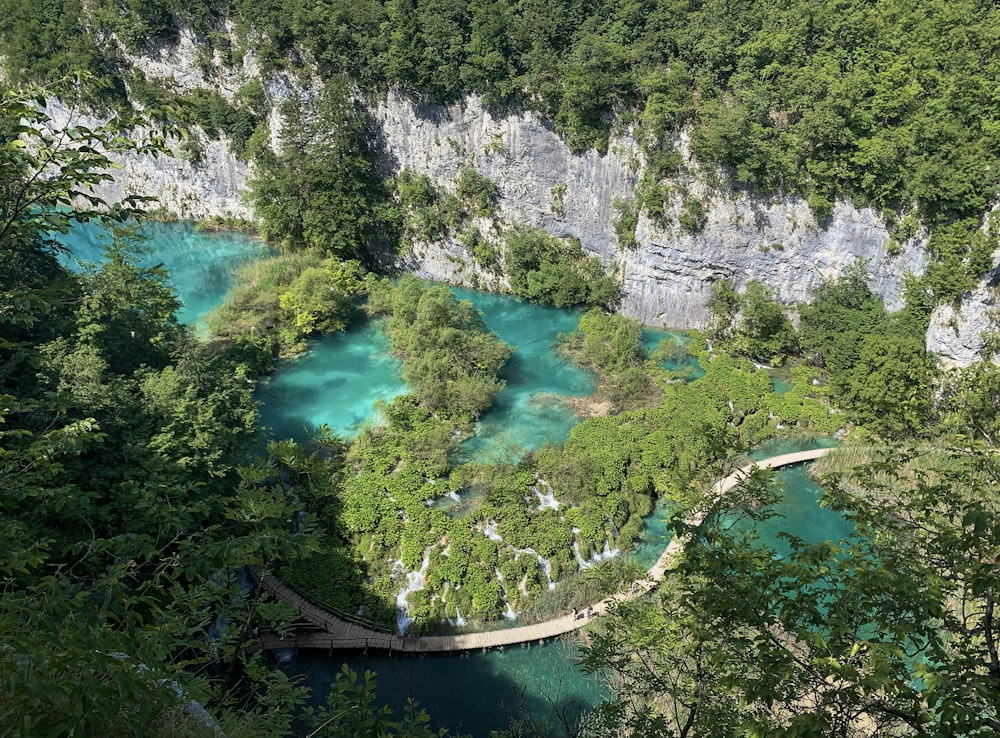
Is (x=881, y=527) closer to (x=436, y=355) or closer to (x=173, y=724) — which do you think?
(x=173, y=724)

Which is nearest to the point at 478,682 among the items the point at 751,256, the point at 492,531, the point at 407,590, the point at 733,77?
the point at 407,590

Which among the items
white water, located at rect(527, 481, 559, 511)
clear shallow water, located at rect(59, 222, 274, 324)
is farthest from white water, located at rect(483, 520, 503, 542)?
clear shallow water, located at rect(59, 222, 274, 324)

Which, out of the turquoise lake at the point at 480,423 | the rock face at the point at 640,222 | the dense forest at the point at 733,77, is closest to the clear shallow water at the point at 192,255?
the turquoise lake at the point at 480,423

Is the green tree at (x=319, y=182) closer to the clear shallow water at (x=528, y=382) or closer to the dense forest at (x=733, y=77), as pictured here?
the dense forest at (x=733, y=77)

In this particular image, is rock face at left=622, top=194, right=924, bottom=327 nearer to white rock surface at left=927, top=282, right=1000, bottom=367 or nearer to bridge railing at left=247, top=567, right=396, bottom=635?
white rock surface at left=927, top=282, right=1000, bottom=367

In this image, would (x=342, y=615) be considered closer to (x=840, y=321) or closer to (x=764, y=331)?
(x=764, y=331)
